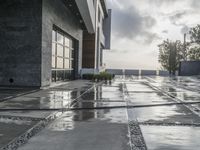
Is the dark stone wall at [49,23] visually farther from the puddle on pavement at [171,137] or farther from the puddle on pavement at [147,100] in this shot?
the puddle on pavement at [171,137]

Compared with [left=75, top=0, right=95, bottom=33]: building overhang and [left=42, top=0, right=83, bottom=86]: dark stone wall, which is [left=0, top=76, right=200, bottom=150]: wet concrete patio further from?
[left=75, top=0, right=95, bottom=33]: building overhang

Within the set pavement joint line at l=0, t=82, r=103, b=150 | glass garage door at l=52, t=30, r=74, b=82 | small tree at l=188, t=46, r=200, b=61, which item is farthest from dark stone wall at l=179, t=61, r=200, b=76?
pavement joint line at l=0, t=82, r=103, b=150

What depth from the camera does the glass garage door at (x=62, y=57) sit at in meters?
27.9

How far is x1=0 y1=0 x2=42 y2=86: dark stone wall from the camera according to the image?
71.8 ft

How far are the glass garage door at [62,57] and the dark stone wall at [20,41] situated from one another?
5.23 m

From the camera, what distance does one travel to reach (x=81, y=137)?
7652 millimetres

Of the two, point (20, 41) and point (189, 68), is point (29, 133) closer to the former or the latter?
point (20, 41)

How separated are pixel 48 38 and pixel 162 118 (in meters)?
14.4

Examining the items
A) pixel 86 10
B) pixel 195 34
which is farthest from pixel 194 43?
pixel 86 10

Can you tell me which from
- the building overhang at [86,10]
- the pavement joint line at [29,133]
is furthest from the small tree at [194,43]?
the pavement joint line at [29,133]

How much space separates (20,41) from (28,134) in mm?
14766

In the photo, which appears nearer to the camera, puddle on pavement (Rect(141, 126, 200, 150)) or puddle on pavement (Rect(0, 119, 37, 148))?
puddle on pavement (Rect(141, 126, 200, 150))

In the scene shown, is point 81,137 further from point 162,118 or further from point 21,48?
point 21,48

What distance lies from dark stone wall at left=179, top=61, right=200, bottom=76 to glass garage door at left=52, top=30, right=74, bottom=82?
1344 inches
